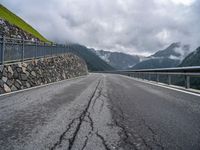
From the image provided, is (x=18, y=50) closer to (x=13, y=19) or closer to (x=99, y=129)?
(x=99, y=129)

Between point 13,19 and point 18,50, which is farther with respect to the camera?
point 13,19

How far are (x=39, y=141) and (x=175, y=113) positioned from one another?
381 centimetres

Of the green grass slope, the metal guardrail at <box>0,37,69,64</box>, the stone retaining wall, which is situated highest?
the green grass slope

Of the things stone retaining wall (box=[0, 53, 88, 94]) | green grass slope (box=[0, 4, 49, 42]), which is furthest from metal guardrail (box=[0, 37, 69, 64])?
green grass slope (box=[0, 4, 49, 42])

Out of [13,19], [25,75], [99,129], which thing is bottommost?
[99,129]

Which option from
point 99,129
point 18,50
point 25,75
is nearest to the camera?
point 99,129

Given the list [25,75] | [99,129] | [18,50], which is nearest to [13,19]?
[18,50]

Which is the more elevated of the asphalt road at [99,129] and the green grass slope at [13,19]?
the green grass slope at [13,19]

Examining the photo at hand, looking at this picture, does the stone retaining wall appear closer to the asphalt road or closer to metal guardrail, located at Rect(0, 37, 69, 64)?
metal guardrail, located at Rect(0, 37, 69, 64)

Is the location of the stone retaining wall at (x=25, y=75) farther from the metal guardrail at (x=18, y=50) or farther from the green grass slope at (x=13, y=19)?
the green grass slope at (x=13, y=19)

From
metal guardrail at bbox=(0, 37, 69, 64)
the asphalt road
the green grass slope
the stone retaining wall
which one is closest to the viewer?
the asphalt road

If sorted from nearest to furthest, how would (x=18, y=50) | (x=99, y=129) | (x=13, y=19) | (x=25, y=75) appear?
(x=99, y=129), (x=25, y=75), (x=18, y=50), (x=13, y=19)

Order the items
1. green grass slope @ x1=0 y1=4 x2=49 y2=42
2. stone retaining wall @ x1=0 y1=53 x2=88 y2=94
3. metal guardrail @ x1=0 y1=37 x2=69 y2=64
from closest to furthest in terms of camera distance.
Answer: stone retaining wall @ x1=0 y1=53 x2=88 y2=94 → metal guardrail @ x1=0 y1=37 x2=69 y2=64 → green grass slope @ x1=0 y1=4 x2=49 y2=42

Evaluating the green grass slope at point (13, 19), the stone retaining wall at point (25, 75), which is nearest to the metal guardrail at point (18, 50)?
the stone retaining wall at point (25, 75)
